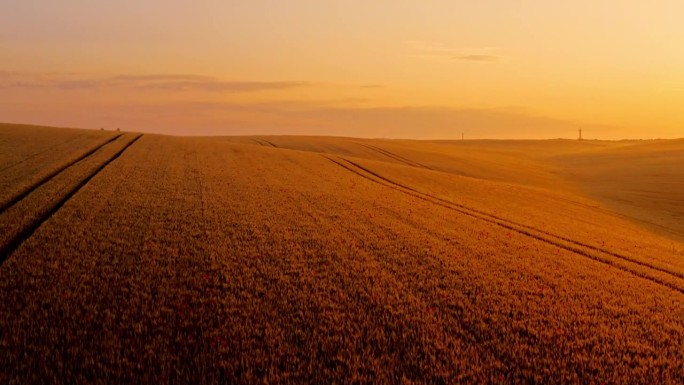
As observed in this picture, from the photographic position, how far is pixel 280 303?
8.60 meters

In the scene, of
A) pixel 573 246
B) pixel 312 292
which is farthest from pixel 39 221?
pixel 573 246

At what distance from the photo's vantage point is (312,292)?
923 centimetres

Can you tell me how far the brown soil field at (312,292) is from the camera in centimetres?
662

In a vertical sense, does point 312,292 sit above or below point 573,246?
above

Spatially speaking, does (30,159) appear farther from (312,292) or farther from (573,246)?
(573,246)

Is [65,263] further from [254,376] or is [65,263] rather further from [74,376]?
[254,376]

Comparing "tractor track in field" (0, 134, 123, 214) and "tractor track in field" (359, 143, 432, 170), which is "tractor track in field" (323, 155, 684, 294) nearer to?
"tractor track in field" (0, 134, 123, 214)

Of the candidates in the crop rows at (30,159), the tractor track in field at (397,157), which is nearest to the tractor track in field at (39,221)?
the crop rows at (30,159)

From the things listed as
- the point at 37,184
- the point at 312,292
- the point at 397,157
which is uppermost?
the point at 37,184

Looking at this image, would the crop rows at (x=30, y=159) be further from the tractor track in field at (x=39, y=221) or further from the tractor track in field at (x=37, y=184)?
the tractor track in field at (x=39, y=221)

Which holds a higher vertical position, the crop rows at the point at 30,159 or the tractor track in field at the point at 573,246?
the crop rows at the point at 30,159

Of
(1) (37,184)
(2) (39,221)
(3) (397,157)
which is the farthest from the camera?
(3) (397,157)

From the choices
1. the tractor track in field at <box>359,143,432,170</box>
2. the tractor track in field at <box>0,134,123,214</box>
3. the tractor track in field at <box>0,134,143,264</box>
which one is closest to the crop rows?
the tractor track in field at <box>0,134,123,214</box>

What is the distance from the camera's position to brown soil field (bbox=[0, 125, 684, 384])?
6.62m
